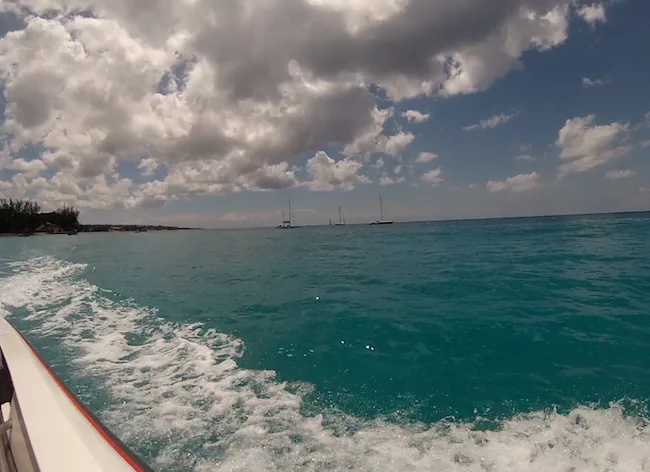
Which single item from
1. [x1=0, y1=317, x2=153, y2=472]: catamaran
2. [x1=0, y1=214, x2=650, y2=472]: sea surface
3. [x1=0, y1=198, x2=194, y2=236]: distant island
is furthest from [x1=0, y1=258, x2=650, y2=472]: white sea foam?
[x1=0, y1=198, x2=194, y2=236]: distant island

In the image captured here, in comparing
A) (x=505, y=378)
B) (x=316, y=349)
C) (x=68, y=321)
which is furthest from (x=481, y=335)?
(x=68, y=321)

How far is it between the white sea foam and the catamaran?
1.55 metres

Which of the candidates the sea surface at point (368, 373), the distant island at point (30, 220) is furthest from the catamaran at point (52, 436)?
Result: the distant island at point (30, 220)

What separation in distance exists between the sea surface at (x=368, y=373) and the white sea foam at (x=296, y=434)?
2 centimetres

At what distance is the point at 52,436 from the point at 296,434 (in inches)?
111

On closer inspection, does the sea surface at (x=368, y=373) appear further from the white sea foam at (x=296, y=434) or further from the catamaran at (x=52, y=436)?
the catamaran at (x=52, y=436)

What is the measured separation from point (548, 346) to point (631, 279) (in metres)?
9.92

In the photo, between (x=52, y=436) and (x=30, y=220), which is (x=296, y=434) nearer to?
(x=52, y=436)

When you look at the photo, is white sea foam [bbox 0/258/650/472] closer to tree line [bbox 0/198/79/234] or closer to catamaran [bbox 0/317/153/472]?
catamaran [bbox 0/317/153/472]

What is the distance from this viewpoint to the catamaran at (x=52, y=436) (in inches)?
91.2

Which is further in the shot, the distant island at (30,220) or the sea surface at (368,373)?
the distant island at (30,220)

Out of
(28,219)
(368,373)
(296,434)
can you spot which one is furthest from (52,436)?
(28,219)

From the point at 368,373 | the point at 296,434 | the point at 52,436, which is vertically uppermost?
the point at 52,436

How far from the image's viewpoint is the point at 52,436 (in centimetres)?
264
